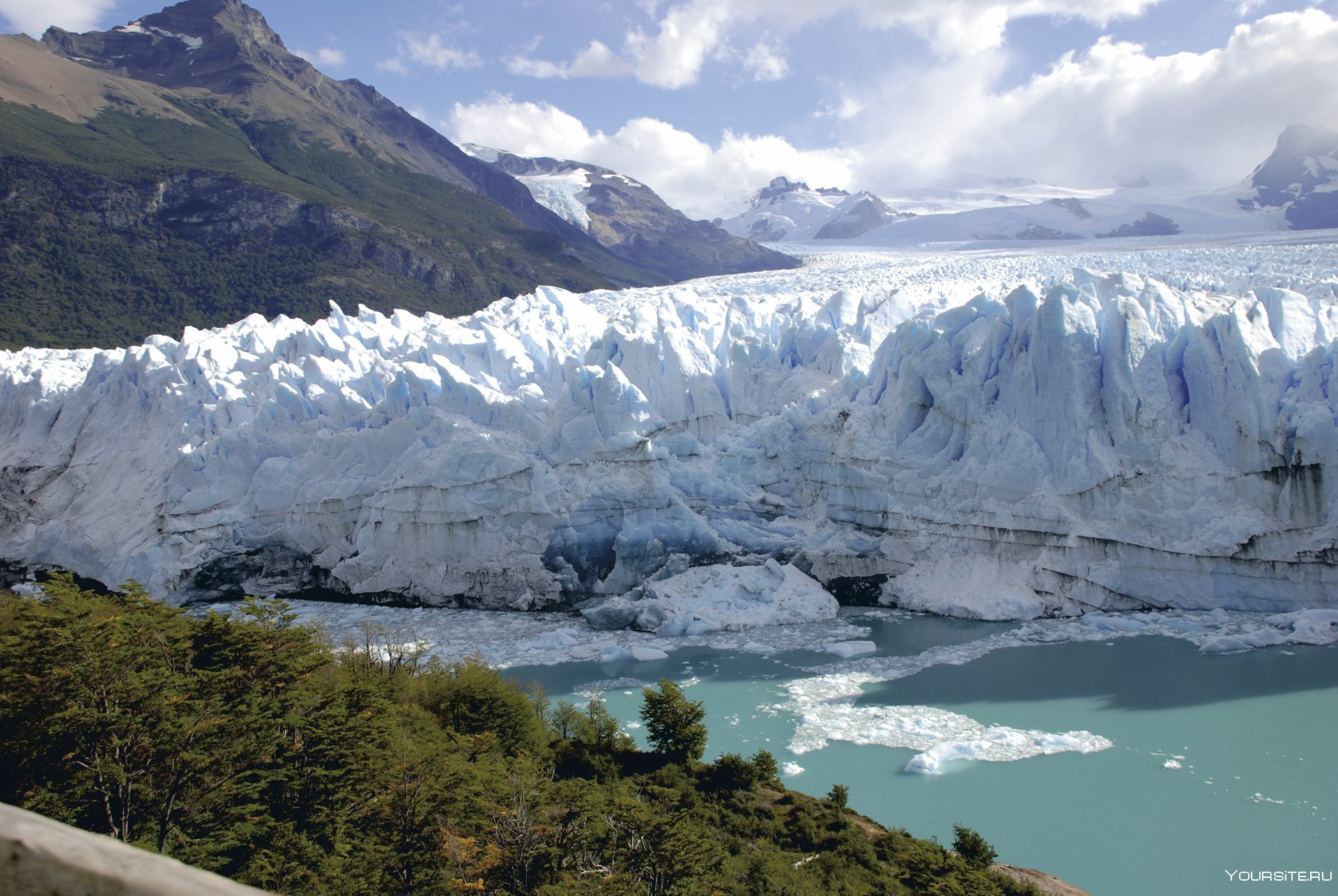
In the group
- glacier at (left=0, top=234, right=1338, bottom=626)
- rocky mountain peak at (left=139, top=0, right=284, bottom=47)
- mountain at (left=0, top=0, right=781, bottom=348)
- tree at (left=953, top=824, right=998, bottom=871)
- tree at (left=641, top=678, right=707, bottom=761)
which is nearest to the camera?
tree at (left=953, top=824, right=998, bottom=871)

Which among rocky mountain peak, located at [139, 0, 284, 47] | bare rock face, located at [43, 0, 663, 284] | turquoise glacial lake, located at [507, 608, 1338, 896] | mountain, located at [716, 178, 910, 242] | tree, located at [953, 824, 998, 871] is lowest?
turquoise glacial lake, located at [507, 608, 1338, 896]

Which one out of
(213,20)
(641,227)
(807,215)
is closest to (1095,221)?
(807,215)

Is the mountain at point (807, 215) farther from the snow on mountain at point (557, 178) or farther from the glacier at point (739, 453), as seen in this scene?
the glacier at point (739, 453)

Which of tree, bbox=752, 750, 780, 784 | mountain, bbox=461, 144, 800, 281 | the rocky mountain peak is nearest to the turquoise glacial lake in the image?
tree, bbox=752, 750, 780, 784

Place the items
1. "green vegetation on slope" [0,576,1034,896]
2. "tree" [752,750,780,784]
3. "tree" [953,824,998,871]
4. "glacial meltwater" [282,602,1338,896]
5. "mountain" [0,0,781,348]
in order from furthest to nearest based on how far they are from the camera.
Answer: "mountain" [0,0,781,348], "tree" [752,750,780,784], "glacial meltwater" [282,602,1338,896], "tree" [953,824,998,871], "green vegetation on slope" [0,576,1034,896]

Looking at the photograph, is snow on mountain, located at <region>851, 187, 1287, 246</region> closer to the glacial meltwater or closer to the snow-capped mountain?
the snow-capped mountain

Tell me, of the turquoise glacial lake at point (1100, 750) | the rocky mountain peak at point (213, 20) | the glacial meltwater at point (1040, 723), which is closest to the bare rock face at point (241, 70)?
the rocky mountain peak at point (213, 20)

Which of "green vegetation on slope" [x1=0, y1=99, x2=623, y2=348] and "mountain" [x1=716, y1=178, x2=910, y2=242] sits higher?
"mountain" [x1=716, y1=178, x2=910, y2=242]
